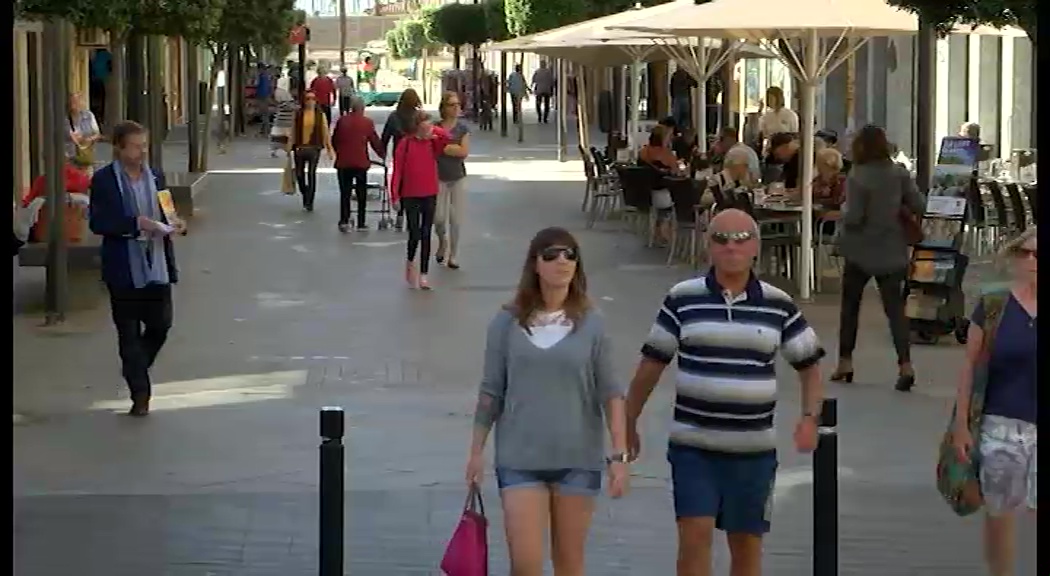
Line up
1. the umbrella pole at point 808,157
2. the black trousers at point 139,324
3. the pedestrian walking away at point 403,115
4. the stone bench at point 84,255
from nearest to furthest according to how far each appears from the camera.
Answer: the black trousers at point 139,324, the umbrella pole at point 808,157, the stone bench at point 84,255, the pedestrian walking away at point 403,115

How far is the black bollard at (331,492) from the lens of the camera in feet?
21.0

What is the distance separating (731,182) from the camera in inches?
709

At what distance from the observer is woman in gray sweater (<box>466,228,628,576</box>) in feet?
20.5

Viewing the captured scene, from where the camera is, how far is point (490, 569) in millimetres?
7770

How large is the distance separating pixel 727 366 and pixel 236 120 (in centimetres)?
4094

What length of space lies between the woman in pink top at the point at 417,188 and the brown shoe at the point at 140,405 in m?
5.85

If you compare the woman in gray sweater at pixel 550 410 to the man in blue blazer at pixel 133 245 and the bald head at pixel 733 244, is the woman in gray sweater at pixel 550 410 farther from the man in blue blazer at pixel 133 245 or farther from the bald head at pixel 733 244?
the man in blue blazer at pixel 133 245

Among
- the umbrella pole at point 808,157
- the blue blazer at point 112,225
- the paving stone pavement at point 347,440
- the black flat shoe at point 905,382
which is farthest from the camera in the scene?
the umbrella pole at point 808,157

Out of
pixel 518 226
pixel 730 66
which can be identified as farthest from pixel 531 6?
pixel 518 226

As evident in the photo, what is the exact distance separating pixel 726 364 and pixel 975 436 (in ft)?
2.75

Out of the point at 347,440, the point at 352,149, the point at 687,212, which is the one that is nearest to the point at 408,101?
the point at 687,212

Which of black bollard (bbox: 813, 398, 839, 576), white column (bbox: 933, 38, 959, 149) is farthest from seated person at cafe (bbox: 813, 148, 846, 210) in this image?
white column (bbox: 933, 38, 959, 149)

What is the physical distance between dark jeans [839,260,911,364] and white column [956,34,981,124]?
2066cm

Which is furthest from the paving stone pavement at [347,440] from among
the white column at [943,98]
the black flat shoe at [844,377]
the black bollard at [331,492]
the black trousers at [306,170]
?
the white column at [943,98]
